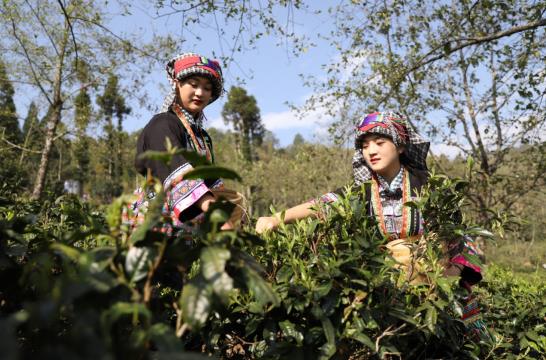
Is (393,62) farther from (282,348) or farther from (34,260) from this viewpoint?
(34,260)

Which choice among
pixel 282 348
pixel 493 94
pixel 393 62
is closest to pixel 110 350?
pixel 282 348

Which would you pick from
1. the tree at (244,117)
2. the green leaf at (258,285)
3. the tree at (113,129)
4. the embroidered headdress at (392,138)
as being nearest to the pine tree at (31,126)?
the tree at (113,129)

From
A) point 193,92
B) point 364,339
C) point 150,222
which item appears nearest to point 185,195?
point 193,92

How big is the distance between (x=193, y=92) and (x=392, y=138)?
1286mm

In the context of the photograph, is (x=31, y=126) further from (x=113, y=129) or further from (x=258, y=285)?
(x=258, y=285)

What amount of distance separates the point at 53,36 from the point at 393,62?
1017 cm

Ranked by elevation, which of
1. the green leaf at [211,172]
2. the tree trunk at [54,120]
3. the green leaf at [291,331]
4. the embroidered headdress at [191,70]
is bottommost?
the green leaf at [291,331]

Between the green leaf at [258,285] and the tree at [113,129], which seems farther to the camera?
the tree at [113,129]

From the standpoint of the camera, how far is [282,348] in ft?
5.17

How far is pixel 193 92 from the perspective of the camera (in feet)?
9.73

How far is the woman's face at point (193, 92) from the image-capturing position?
9.74 ft

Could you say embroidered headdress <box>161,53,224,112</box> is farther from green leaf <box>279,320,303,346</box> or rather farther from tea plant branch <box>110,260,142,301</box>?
tea plant branch <box>110,260,142,301</box>

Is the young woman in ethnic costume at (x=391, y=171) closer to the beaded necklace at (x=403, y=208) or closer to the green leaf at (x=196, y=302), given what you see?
the beaded necklace at (x=403, y=208)

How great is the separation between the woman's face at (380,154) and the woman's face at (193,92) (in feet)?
3.56
